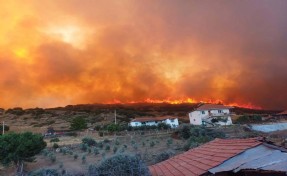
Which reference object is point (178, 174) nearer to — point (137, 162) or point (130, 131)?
point (137, 162)

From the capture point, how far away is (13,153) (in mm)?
43031

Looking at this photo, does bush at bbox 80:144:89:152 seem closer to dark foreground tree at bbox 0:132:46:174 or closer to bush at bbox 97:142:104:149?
bush at bbox 97:142:104:149

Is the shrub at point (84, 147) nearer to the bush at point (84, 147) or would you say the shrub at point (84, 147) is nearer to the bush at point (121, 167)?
the bush at point (84, 147)

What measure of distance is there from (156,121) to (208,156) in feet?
290

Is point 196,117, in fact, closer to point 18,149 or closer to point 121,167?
point 18,149

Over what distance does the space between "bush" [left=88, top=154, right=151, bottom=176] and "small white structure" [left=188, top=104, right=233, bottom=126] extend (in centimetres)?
7846

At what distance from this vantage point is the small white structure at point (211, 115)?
89688 mm

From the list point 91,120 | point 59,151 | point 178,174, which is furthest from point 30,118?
point 178,174

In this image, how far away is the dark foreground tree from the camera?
141 feet

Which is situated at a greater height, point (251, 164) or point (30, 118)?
point (30, 118)

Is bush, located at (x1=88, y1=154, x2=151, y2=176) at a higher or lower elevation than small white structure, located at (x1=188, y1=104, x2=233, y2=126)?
lower

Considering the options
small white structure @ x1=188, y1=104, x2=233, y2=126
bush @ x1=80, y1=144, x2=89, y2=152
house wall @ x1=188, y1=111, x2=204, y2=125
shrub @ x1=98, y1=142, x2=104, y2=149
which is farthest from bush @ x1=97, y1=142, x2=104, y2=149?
house wall @ x1=188, y1=111, x2=204, y2=125

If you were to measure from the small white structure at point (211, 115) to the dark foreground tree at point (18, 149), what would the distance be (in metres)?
53.9

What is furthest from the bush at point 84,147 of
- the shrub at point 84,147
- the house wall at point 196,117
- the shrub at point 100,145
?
the house wall at point 196,117
